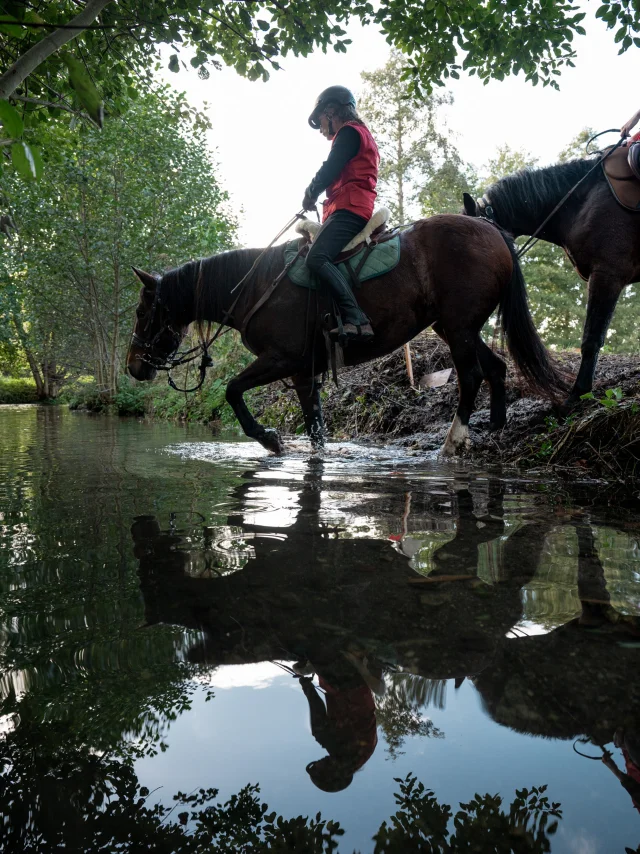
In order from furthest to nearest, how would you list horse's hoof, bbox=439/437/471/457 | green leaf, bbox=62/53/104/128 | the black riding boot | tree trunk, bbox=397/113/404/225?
tree trunk, bbox=397/113/404/225, horse's hoof, bbox=439/437/471/457, the black riding boot, green leaf, bbox=62/53/104/128

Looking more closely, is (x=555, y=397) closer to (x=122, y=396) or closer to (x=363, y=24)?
(x=363, y=24)

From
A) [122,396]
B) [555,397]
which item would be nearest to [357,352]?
[555,397]

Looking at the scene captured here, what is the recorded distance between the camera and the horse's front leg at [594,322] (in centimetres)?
484

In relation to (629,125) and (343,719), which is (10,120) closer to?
(343,719)

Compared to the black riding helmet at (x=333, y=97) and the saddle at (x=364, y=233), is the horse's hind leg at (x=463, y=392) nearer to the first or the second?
the saddle at (x=364, y=233)

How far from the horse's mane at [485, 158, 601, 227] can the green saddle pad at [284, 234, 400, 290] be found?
136 centimetres

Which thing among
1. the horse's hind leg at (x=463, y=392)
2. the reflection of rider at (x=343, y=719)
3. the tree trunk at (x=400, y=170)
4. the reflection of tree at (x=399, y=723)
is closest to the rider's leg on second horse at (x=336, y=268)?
the horse's hind leg at (x=463, y=392)

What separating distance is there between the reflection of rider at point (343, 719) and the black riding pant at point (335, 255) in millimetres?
3942

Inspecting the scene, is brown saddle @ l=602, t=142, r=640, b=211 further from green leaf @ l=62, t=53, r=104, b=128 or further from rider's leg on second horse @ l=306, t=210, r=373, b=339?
green leaf @ l=62, t=53, r=104, b=128

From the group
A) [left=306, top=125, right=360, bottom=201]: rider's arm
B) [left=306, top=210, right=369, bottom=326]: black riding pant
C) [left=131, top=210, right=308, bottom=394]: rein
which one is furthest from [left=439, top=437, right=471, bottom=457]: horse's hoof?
[left=306, top=125, right=360, bottom=201]: rider's arm

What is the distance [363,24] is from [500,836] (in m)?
7.60

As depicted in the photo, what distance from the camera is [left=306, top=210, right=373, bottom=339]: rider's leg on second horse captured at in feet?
15.8

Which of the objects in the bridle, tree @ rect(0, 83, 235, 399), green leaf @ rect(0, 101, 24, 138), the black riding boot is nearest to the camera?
green leaf @ rect(0, 101, 24, 138)

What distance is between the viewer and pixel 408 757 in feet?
2.94
